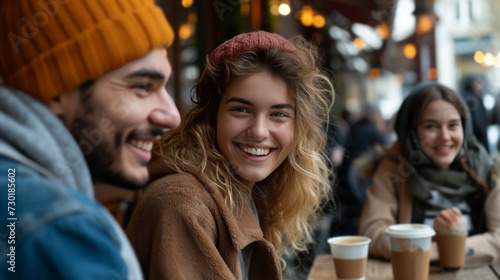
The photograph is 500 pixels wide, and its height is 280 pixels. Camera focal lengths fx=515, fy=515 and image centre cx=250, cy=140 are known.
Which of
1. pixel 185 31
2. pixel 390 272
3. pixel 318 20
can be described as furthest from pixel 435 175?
pixel 318 20

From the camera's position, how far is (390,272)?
220cm

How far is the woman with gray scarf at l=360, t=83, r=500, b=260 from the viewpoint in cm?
247

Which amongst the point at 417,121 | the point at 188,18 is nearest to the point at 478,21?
the point at 188,18

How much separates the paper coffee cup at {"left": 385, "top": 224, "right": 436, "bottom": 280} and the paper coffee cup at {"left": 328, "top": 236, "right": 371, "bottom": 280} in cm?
12

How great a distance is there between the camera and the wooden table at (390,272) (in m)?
2.09

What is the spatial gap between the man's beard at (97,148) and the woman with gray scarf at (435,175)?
5.55ft

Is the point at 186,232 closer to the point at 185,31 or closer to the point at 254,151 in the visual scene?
the point at 254,151

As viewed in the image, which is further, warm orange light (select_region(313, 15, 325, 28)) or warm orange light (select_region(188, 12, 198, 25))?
warm orange light (select_region(313, 15, 325, 28))

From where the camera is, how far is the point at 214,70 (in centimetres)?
162

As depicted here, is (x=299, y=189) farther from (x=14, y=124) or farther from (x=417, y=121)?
(x=14, y=124)

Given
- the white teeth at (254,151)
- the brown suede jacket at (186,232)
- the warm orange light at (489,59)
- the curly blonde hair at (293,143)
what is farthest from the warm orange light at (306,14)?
the brown suede jacket at (186,232)

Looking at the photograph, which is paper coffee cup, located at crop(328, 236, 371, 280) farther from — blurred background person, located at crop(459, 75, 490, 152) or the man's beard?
blurred background person, located at crop(459, 75, 490, 152)

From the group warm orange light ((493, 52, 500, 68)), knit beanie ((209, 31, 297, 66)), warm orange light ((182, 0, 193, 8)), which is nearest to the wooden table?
knit beanie ((209, 31, 297, 66))

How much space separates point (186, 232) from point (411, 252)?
0.93 metres
